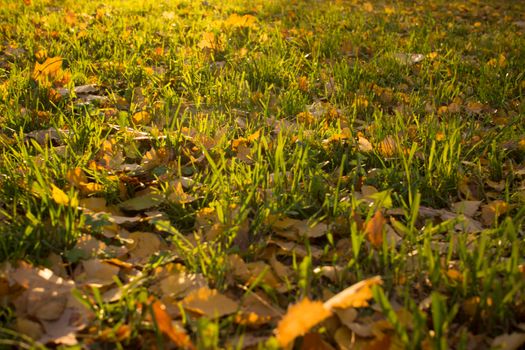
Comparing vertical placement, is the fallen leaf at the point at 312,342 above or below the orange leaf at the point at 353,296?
below

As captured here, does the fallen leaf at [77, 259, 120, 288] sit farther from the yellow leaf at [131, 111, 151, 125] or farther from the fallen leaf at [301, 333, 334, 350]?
the yellow leaf at [131, 111, 151, 125]

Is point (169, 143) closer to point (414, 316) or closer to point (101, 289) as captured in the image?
point (101, 289)

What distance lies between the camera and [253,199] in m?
1.35

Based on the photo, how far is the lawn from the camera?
3.14 feet

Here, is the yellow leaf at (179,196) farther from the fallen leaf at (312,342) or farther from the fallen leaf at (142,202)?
the fallen leaf at (312,342)

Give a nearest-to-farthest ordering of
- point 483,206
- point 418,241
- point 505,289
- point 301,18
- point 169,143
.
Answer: point 505,289, point 418,241, point 483,206, point 169,143, point 301,18

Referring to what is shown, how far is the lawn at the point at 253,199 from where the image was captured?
957 millimetres

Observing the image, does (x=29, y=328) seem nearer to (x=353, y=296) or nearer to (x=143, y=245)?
(x=143, y=245)

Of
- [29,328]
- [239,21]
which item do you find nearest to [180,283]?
[29,328]

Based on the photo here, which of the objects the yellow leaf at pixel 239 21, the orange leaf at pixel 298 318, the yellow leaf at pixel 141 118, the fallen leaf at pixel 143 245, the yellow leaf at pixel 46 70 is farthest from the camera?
the yellow leaf at pixel 239 21

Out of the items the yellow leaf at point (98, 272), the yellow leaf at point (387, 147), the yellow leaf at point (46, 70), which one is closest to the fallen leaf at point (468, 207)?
the yellow leaf at point (387, 147)

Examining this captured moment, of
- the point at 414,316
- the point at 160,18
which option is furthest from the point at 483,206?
the point at 160,18

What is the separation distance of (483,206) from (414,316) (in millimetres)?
745

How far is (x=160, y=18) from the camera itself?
381 centimetres
